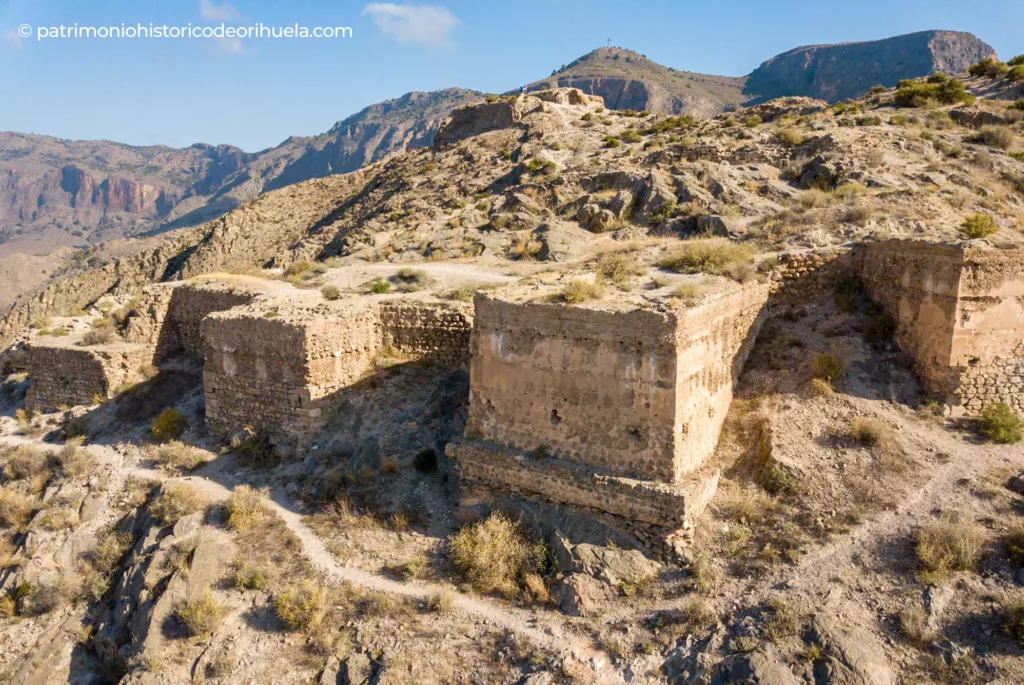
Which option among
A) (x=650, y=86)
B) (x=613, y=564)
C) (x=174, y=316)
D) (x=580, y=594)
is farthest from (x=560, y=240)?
(x=650, y=86)

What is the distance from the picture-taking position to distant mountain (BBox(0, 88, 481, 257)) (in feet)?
353

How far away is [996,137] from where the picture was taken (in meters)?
16.9

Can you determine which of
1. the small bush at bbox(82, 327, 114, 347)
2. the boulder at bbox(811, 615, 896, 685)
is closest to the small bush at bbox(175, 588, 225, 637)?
the boulder at bbox(811, 615, 896, 685)

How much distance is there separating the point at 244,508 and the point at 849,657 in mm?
7755

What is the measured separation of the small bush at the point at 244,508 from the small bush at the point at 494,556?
3055 mm

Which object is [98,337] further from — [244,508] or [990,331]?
[990,331]

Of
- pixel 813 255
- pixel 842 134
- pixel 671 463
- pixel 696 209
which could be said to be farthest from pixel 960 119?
pixel 671 463

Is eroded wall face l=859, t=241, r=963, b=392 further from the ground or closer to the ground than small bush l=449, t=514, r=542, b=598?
further from the ground

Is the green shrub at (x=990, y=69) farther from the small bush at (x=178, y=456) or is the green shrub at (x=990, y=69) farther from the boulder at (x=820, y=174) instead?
the small bush at (x=178, y=456)

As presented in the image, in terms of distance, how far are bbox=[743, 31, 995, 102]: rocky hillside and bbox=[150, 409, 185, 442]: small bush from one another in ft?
222

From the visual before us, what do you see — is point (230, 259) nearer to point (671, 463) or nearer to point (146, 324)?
point (146, 324)

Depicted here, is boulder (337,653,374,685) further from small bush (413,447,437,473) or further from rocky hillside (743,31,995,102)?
rocky hillside (743,31,995,102)

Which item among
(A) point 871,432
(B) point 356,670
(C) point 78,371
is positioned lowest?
(B) point 356,670

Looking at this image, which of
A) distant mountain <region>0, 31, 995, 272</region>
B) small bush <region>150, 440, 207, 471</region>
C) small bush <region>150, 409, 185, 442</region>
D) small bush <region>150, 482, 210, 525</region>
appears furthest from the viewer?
distant mountain <region>0, 31, 995, 272</region>
